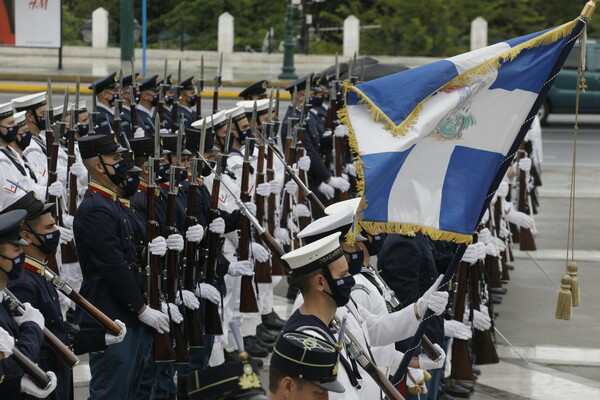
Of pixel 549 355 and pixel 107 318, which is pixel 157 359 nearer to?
pixel 107 318

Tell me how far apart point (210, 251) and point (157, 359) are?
1159mm

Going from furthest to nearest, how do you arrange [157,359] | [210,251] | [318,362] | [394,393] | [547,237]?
1. [547,237]
2. [210,251]
3. [157,359]
4. [394,393]
5. [318,362]

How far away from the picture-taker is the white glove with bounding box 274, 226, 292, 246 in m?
9.91

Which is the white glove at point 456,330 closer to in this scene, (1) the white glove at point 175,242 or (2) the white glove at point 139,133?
(1) the white glove at point 175,242

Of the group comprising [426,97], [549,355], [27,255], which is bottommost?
[549,355]

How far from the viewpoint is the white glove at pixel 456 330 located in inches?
291

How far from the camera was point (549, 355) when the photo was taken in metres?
9.04

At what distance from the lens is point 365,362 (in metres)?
5.02

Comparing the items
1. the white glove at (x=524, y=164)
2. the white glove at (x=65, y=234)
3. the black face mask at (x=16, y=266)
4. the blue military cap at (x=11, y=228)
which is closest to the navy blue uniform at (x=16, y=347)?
the black face mask at (x=16, y=266)

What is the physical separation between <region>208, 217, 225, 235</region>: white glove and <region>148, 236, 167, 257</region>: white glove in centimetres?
105

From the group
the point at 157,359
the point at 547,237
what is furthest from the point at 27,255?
the point at 547,237

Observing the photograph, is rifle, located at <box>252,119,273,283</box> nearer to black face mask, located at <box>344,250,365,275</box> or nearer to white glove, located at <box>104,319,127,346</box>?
white glove, located at <box>104,319,127,346</box>

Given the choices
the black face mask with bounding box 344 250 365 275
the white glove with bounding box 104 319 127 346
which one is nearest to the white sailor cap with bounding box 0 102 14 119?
the white glove with bounding box 104 319 127 346

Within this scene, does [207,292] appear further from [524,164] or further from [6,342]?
[524,164]
